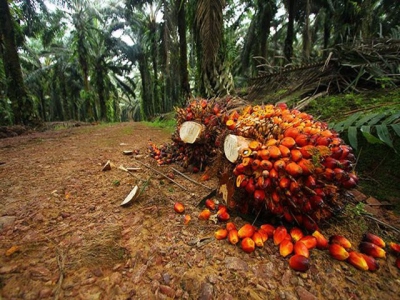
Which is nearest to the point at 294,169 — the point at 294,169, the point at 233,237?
the point at 294,169

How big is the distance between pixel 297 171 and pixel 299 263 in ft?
1.37

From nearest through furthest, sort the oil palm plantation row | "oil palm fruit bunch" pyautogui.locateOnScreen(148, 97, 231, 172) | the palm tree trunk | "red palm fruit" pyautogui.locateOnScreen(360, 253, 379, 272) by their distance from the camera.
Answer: "red palm fruit" pyautogui.locateOnScreen(360, 253, 379, 272) < "oil palm fruit bunch" pyautogui.locateOnScreen(148, 97, 231, 172) < the oil palm plantation row < the palm tree trunk

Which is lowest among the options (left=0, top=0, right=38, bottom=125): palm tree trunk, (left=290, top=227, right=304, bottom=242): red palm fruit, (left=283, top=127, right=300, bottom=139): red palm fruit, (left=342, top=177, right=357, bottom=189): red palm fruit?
(left=290, top=227, right=304, bottom=242): red palm fruit

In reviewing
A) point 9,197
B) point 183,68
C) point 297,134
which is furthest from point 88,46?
point 297,134

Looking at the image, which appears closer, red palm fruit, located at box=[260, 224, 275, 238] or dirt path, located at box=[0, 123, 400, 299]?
dirt path, located at box=[0, 123, 400, 299]

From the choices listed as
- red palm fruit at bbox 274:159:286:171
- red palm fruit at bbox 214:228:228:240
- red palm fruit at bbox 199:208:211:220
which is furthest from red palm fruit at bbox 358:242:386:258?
red palm fruit at bbox 199:208:211:220

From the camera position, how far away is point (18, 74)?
6.13 m

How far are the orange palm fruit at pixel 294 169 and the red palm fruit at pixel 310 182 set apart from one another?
0.20ft

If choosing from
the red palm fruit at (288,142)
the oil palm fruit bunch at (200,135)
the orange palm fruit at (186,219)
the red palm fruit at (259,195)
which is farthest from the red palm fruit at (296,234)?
the oil palm fruit bunch at (200,135)

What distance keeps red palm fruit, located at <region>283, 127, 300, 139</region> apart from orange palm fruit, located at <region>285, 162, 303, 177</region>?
0.62 feet

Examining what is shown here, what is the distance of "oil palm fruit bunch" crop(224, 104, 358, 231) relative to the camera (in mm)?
1089

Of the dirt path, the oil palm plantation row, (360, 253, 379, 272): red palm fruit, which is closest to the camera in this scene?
the dirt path

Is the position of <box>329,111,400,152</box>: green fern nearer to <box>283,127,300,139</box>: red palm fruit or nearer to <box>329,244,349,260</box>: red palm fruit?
<box>283,127,300,139</box>: red palm fruit

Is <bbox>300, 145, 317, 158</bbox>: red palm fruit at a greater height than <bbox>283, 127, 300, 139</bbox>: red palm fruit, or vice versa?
<bbox>283, 127, 300, 139</bbox>: red palm fruit
